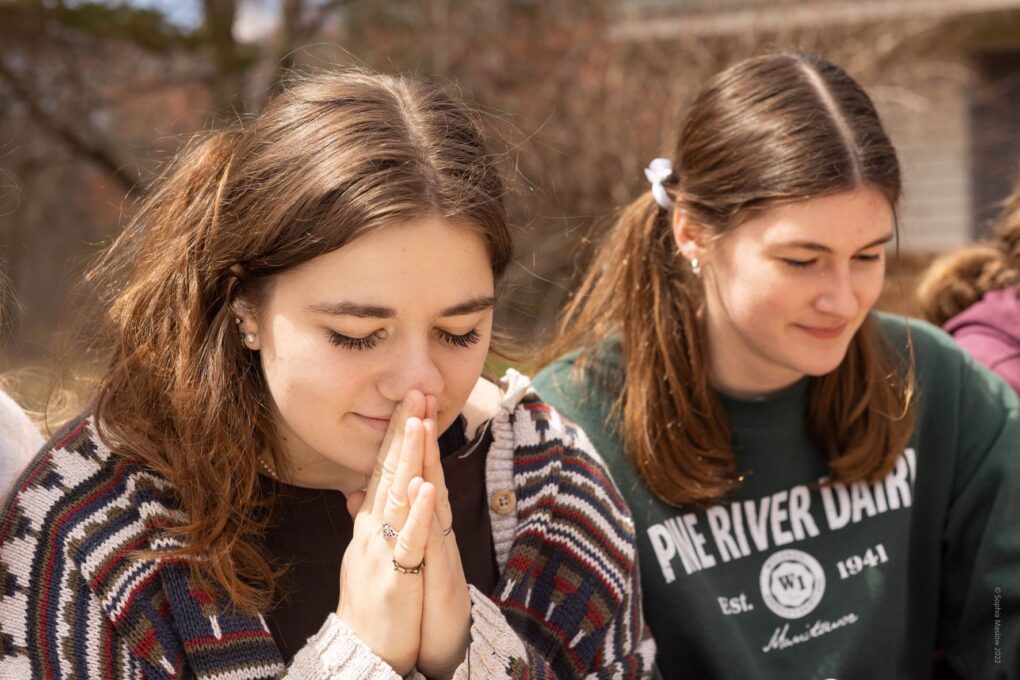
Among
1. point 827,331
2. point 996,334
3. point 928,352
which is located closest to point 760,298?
point 827,331

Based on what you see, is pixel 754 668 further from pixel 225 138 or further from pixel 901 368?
pixel 225 138

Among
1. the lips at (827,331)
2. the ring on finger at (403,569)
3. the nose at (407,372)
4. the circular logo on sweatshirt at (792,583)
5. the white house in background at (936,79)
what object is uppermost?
the white house in background at (936,79)

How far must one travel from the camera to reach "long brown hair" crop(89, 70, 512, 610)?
1.65 m

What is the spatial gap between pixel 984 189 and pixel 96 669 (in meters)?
7.71

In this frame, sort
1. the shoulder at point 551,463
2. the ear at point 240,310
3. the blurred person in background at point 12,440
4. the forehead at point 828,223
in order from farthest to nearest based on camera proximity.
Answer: the forehead at point 828,223 < the shoulder at point 551,463 < the blurred person in background at point 12,440 < the ear at point 240,310

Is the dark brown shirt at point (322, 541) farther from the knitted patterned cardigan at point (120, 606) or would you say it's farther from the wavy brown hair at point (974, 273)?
the wavy brown hair at point (974, 273)

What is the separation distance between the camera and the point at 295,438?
184 cm

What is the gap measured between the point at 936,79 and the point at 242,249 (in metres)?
6.32

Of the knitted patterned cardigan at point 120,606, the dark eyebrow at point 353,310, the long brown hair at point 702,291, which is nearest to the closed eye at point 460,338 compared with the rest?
the dark eyebrow at point 353,310

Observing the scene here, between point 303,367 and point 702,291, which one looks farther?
point 702,291

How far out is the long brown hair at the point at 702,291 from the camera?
7.24ft

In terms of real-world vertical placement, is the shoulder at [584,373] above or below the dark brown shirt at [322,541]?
above

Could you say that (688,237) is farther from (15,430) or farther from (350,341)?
(15,430)

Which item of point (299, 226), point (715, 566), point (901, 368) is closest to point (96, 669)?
point (299, 226)
